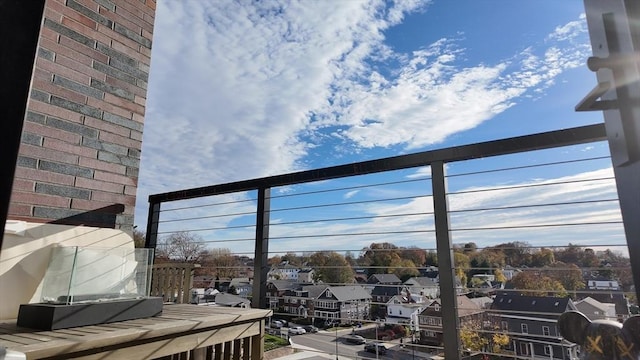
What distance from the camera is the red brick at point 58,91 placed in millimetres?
1810

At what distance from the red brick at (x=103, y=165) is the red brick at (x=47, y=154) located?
0.16 ft

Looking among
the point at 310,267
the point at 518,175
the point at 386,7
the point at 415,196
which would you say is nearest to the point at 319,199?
the point at 310,267

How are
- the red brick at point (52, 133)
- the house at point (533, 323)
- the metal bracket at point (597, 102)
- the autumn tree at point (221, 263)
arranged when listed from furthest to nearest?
the autumn tree at point (221, 263)
the red brick at point (52, 133)
the house at point (533, 323)
the metal bracket at point (597, 102)

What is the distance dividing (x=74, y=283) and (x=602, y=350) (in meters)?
1.89

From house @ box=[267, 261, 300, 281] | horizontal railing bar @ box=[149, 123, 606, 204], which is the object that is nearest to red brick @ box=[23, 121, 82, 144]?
horizontal railing bar @ box=[149, 123, 606, 204]

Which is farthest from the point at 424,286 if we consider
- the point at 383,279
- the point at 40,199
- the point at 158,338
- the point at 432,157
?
the point at 40,199

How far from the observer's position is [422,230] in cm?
202

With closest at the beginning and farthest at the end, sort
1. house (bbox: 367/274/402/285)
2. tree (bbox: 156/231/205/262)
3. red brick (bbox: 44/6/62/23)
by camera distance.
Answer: red brick (bbox: 44/6/62/23) < house (bbox: 367/274/402/285) < tree (bbox: 156/231/205/262)

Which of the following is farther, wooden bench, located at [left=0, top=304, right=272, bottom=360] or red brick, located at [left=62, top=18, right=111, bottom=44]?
red brick, located at [left=62, top=18, right=111, bottom=44]

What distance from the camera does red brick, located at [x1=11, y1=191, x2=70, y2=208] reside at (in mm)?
1693

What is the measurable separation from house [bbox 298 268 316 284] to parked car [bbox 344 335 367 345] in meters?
0.46

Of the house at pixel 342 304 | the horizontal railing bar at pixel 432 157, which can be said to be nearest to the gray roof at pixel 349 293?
the house at pixel 342 304

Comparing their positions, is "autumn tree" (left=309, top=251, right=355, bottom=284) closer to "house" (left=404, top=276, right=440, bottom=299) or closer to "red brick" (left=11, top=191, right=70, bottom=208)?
"house" (left=404, top=276, right=440, bottom=299)

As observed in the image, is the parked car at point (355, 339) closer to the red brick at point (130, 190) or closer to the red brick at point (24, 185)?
the red brick at point (130, 190)
